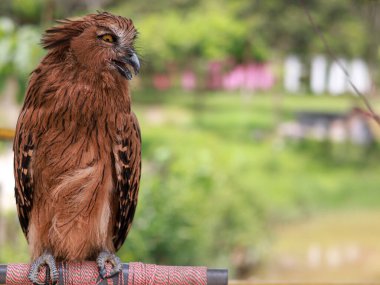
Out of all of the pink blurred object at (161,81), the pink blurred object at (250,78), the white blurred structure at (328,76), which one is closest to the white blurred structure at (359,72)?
→ the white blurred structure at (328,76)

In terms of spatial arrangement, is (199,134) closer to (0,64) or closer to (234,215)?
(234,215)

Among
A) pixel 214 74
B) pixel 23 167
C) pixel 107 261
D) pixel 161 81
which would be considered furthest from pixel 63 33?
pixel 214 74

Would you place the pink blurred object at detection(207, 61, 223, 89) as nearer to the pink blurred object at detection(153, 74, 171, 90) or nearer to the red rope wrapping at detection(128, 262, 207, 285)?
the pink blurred object at detection(153, 74, 171, 90)

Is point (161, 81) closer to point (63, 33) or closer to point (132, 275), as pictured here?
point (63, 33)

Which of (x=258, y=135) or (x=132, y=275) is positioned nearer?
(x=132, y=275)

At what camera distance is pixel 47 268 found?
1910mm

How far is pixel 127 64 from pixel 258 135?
3838 mm

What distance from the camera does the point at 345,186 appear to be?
577 cm

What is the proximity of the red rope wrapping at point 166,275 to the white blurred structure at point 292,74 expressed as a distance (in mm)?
3966

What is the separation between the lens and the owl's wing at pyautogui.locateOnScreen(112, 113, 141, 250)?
78.4 inches

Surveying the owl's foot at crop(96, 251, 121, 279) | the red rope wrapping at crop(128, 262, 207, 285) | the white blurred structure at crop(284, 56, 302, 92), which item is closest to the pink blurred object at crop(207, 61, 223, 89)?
the white blurred structure at crop(284, 56, 302, 92)

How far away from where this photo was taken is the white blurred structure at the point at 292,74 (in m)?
5.56

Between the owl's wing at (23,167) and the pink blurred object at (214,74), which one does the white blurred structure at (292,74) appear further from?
the owl's wing at (23,167)

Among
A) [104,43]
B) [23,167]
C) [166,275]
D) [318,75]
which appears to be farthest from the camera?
[318,75]
